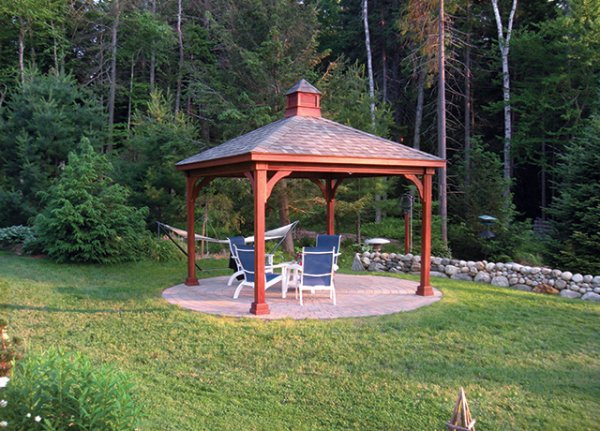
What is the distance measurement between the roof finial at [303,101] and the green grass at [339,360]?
407 cm

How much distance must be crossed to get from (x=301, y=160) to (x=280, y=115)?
6676 millimetres

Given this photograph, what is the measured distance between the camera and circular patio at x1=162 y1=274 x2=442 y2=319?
634cm

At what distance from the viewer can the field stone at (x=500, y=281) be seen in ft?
29.9

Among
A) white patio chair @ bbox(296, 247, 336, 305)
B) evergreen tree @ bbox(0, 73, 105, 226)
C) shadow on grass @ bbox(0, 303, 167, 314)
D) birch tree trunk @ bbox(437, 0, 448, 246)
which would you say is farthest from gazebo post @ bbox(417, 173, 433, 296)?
evergreen tree @ bbox(0, 73, 105, 226)

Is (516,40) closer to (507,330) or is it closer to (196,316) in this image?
(507,330)

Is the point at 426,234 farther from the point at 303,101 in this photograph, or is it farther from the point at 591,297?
the point at 303,101

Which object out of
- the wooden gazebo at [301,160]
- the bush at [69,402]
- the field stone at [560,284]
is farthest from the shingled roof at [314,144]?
the bush at [69,402]

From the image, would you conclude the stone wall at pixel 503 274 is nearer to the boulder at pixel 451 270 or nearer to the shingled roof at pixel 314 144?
the boulder at pixel 451 270

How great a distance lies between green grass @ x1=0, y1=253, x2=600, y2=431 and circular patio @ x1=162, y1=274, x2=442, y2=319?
0.33m

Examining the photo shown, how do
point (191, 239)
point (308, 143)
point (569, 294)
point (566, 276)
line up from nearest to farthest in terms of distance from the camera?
point (308, 143)
point (569, 294)
point (191, 239)
point (566, 276)

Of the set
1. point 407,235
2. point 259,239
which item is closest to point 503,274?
point 407,235

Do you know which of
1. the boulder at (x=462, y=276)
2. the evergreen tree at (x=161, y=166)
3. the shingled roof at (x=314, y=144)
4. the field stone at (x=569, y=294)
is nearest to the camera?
the shingled roof at (x=314, y=144)

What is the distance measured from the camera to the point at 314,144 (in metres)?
7.02

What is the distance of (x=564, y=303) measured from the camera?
7504 millimetres
